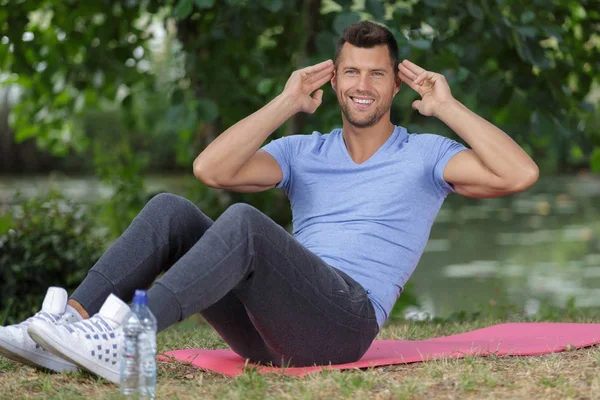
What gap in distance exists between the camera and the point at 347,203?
306cm

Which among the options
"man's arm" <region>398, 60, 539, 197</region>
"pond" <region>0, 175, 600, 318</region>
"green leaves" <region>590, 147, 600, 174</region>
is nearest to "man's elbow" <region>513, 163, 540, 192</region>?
"man's arm" <region>398, 60, 539, 197</region>

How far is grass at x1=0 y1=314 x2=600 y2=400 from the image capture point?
105 inches

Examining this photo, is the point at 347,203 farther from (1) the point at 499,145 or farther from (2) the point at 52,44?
(2) the point at 52,44

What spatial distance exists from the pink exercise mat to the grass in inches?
1.6

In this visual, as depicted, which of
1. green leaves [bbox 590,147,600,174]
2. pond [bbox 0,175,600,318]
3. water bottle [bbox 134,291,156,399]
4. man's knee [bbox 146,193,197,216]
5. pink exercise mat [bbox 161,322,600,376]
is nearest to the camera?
water bottle [bbox 134,291,156,399]

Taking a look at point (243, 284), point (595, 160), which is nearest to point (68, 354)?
point (243, 284)

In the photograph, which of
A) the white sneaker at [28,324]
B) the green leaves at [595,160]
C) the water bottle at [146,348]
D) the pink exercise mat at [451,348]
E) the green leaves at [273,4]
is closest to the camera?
the water bottle at [146,348]

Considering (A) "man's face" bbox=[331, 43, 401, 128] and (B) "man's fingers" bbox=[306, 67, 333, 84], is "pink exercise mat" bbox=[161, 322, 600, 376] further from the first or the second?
(B) "man's fingers" bbox=[306, 67, 333, 84]

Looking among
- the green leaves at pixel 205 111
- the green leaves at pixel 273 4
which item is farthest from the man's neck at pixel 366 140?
the green leaves at pixel 205 111

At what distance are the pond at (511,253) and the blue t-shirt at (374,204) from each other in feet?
7.33

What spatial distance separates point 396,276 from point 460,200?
13.1 m

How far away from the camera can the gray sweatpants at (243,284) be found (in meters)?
2.58

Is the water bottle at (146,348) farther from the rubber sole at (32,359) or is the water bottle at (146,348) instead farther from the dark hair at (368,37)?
the dark hair at (368,37)

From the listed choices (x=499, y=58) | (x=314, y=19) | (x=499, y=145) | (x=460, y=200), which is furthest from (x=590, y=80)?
(x=460, y=200)
